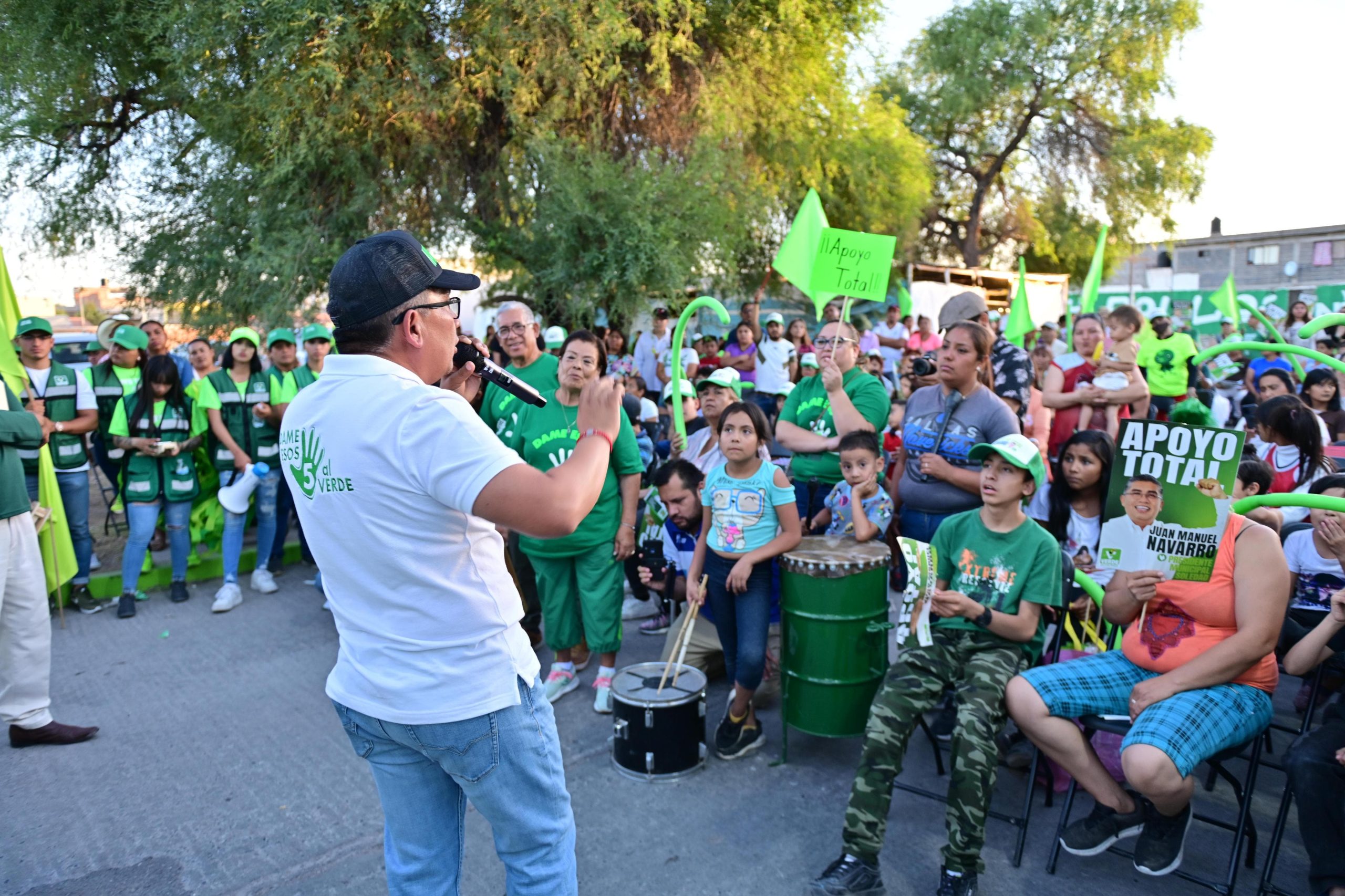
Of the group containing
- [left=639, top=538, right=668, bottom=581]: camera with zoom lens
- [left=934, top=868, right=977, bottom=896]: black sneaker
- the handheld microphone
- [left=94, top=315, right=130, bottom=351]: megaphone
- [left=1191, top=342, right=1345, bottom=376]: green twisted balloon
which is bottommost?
[left=934, top=868, right=977, bottom=896]: black sneaker

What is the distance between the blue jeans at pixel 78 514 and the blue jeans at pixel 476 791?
18.4ft

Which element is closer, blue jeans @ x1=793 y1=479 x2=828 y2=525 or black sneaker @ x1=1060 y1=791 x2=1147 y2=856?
black sneaker @ x1=1060 y1=791 x2=1147 y2=856

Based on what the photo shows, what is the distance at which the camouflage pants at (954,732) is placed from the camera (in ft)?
10.0

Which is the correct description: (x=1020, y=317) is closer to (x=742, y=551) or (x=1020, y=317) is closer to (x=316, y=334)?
(x=742, y=551)

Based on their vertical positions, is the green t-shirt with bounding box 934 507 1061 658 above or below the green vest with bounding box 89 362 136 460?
below

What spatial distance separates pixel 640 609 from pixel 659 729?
2.42 m

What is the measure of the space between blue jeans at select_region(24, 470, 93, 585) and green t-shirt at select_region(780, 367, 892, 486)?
4968 millimetres

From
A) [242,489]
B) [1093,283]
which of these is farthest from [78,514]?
[1093,283]

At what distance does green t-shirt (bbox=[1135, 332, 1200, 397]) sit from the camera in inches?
325

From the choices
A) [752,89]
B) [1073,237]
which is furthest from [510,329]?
[1073,237]

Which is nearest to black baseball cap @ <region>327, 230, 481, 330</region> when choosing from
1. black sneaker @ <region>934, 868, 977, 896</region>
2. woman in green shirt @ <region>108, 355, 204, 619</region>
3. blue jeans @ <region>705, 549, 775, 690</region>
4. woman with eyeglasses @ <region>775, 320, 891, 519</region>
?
black sneaker @ <region>934, 868, 977, 896</region>

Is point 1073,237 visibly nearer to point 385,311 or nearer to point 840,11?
point 840,11

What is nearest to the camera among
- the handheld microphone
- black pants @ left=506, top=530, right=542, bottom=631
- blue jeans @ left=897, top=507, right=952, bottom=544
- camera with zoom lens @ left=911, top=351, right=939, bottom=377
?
the handheld microphone

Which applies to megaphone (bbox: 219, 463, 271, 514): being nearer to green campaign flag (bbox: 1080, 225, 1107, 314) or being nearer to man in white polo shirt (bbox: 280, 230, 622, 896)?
man in white polo shirt (bbox: 280, 230, 622, 896)
